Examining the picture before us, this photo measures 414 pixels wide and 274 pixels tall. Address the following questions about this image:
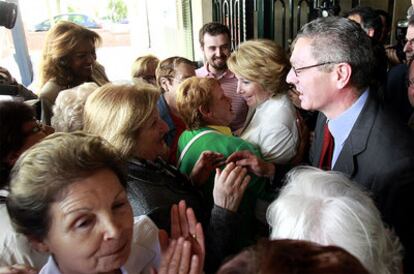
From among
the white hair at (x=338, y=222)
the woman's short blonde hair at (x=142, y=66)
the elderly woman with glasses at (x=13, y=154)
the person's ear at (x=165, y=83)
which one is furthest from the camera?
the woman's short blonde hair at (x=142, y=66)

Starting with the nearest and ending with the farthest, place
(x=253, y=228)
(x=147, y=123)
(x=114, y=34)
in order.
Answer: (x=147, y=123) < (x=253, y=228) < (x=114, y=34)

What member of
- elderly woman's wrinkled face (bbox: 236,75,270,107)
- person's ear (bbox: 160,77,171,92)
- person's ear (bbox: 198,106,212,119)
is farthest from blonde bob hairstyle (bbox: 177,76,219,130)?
person's ear (bbox: 160,77,171,92)

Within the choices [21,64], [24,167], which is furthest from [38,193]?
[21,64]

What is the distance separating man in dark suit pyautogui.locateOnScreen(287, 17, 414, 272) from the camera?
1.23 m

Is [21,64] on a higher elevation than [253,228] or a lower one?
higher

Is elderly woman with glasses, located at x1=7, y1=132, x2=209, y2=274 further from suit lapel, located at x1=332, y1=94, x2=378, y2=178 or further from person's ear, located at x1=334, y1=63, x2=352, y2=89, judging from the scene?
person's ear, located at x1=334, y1=63, x2=352, y2=89

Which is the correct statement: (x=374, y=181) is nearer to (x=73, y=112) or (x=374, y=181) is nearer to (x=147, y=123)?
(x=147, y=123)

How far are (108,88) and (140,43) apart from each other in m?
4.54

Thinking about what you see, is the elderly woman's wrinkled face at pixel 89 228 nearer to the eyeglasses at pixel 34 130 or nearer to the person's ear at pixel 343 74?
the eyeglasses at pixel 34 130

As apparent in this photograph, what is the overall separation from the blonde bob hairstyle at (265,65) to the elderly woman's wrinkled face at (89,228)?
1250mm

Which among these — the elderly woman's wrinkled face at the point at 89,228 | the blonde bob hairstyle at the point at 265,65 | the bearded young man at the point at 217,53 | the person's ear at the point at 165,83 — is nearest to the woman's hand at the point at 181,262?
the elderly woman's wrinkled face at the point at 89,228

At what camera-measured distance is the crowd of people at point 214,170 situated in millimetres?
857

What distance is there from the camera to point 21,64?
3672 mm

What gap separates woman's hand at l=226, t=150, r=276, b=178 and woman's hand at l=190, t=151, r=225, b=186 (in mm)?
45
